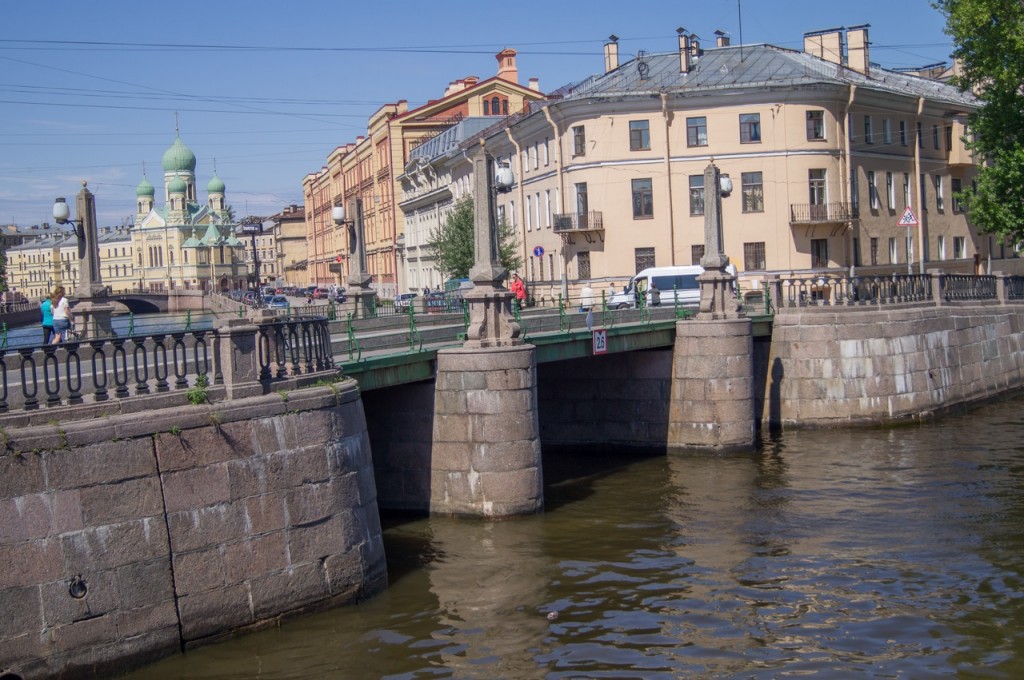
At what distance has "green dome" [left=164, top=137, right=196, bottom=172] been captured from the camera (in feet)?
502

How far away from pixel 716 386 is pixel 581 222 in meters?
21.6

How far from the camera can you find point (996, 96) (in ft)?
124

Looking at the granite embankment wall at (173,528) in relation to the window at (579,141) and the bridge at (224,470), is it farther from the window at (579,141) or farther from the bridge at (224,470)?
the window at (579,141)

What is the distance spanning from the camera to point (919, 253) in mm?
49625

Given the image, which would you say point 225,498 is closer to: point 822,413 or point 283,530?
point 283,530

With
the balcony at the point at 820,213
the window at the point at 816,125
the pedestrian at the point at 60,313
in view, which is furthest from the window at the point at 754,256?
the pedestrian at the point at 60,313

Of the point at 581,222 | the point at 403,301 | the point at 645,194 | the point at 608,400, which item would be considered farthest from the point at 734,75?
the point at 608,400

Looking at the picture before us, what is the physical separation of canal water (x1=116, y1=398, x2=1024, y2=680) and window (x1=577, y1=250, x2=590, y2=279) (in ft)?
78.6

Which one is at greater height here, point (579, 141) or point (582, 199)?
point (579, 141)

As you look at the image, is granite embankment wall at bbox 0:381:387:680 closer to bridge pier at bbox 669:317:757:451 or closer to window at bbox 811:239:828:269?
bridge pier at bbox 669:317:757:451

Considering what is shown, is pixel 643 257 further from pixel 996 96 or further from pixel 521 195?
pixel 996 96

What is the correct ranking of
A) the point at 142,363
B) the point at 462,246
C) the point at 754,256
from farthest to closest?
the point at 462,246 < the point at 754,256 < the point at 142,363

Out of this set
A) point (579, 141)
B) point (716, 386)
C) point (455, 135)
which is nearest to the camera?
point (716, 386)

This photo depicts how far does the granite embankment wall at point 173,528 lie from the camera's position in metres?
11.2
